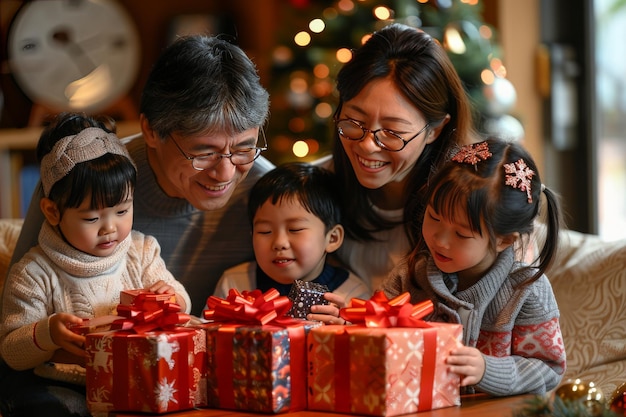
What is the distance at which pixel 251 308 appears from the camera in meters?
1.71

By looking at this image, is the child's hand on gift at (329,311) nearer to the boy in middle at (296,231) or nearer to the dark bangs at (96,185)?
the boy in middle at (296,231)

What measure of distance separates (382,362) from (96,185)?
79 centimetres

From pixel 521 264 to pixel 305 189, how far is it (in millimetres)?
601

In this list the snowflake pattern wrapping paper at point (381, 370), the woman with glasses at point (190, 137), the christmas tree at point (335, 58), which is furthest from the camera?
the christmas tree at point (335, 58)

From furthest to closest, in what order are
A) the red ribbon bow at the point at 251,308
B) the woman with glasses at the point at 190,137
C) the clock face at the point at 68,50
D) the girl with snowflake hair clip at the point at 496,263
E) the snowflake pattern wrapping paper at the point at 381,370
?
the clock face at the point at 68,50
the woman with glasses at the point at 190,137
the girl with snowflake hair clip at the point at 496,263
the red ribbon bow at the point at 251,308
the snowflake pattern wrapping paper at the point at 381,370

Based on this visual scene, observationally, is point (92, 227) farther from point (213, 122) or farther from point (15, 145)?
point (15, 145)

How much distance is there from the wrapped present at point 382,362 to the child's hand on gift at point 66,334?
52 cm

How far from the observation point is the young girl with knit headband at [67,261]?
201 centimetres

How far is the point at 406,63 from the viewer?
7.30 feet

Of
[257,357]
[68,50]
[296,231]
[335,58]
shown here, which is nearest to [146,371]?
[257,357]

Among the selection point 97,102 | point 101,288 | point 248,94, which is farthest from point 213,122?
point 97,102

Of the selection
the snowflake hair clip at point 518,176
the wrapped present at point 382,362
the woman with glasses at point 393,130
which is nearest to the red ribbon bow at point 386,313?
the wrapped present at point 382,362

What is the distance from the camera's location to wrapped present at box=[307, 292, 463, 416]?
1.59 m

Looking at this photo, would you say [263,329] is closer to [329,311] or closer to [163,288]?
[329,311]
